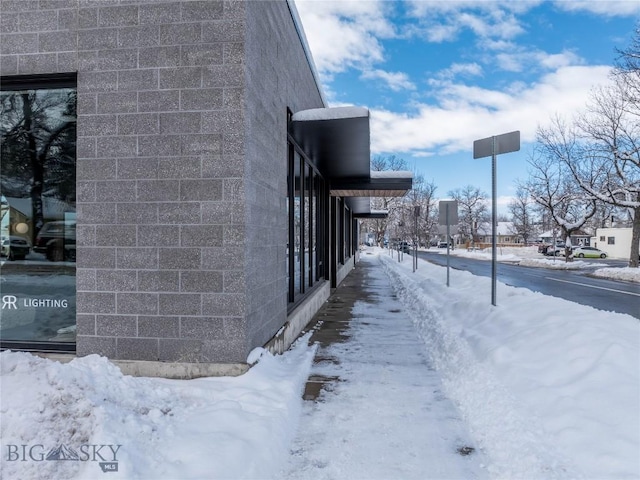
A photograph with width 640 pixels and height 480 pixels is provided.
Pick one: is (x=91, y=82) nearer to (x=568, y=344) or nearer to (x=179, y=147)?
(x=179, y=147)

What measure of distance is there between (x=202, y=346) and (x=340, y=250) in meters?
14.2

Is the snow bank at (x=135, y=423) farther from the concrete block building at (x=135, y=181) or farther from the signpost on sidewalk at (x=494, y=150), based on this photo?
the signpost on sidewalk at (x=494, y=150)

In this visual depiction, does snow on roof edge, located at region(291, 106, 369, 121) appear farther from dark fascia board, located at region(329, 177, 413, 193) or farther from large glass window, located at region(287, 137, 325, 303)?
dark fascia board, located at region(329, 177, 413, 193)

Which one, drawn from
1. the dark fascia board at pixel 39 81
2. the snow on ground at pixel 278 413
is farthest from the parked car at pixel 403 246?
the dark fascia board at pixel 39 81

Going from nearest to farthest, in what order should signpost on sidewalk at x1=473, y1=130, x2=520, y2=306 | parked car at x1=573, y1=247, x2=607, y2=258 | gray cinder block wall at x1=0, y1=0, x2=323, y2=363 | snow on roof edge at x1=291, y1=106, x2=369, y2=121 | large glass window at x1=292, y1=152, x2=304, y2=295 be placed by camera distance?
1. gray cinder block wall at x1=0, y1=0, x2=323, y2=363
2. snow on roof edge at x1=291, y1=106, x2=369, y2=121
3. signpost on sidewalk at x1=473, y1=130, x2=520, y2=306
4. large glass window at x1=292, y1=152, x2=304, y2=295
5. parked car at x1=573, y1=247, x2=607, y2=258

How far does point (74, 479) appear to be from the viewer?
2510 millimetres

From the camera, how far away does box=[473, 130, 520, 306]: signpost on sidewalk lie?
6829mm

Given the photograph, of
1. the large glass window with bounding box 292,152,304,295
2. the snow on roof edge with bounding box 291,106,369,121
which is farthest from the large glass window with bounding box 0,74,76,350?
the large glass window with bounding box 292,152,304,295

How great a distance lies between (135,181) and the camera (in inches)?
177

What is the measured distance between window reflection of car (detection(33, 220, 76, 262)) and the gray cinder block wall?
0.31m

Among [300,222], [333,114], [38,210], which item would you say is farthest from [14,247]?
[300,222]

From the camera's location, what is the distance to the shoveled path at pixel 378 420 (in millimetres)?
3115

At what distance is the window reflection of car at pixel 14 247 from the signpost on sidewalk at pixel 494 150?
260 inches

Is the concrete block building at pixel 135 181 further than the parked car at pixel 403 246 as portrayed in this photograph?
No
